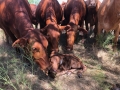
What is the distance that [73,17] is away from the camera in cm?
634

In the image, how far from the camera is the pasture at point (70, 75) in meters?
4.36

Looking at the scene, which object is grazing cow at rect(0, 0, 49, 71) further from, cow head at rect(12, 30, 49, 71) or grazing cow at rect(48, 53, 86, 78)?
grazing cow at rect(48, 53, 86, 78)

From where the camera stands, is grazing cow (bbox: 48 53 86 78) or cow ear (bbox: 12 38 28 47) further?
grazing cow (bbox: 48 53 86 78)

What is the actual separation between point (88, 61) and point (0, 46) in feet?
9.33

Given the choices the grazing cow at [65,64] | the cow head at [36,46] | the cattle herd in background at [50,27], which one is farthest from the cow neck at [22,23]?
the grazing cow at [65,64]

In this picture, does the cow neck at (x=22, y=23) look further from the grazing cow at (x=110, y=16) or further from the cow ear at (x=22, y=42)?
the grazing cow at (x=110, y=16)

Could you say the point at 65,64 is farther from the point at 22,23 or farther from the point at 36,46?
the point at 22,23

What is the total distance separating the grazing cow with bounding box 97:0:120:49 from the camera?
17.7 ft

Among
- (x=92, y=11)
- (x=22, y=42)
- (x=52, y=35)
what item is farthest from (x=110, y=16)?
(x=22, y=42)

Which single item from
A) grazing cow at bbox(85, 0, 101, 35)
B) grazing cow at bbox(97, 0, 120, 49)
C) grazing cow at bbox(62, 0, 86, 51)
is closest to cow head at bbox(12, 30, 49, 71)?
grazing cow at bbox(62, 0, 86, 51)

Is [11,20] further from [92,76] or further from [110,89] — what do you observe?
[110,89]

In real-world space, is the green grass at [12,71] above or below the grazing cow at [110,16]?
below

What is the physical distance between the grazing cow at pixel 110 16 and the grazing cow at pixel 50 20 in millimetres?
1378

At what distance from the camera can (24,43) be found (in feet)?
14.4
